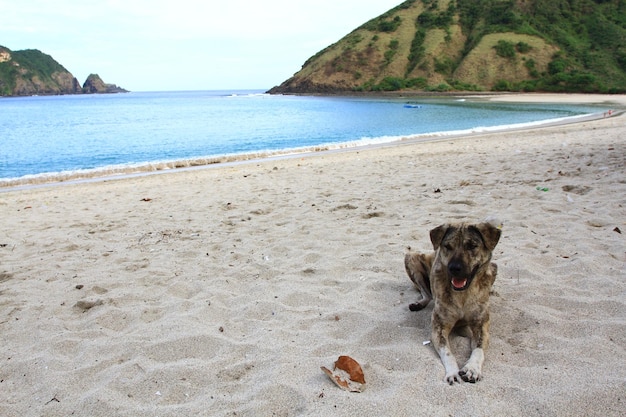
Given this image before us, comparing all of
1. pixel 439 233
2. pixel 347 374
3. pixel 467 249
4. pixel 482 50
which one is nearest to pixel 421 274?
pixel 439 233

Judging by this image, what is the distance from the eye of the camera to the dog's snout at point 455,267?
3.22m

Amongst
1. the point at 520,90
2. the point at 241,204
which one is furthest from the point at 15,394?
the point at 520,90

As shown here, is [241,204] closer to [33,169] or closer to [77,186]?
[77,186]

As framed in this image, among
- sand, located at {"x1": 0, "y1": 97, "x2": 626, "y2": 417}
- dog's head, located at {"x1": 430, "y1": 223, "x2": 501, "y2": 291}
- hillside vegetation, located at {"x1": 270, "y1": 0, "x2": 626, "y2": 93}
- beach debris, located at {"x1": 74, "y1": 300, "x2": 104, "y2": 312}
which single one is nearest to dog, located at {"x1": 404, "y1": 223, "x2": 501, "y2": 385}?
dog's head, located at {"x1": 430, "y1": 223, "x2": 501, "y2": 291}

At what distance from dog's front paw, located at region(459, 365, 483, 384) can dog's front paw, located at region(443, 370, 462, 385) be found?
27mm

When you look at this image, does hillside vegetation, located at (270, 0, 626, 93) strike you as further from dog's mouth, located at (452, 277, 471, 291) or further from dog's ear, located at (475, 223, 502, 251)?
dog's mouth, located at (452, 277, 471, 291)

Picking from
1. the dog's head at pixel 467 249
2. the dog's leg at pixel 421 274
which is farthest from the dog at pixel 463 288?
the dog's leg at pixel 421 274

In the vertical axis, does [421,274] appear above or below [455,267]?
below

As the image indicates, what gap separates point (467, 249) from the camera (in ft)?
10.9

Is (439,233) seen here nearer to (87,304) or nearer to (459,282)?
(459,282)

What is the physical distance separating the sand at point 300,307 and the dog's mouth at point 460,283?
557 mm

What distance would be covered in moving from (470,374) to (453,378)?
12 centimetres

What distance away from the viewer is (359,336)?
12.5ft

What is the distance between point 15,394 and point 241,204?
6042 mm
